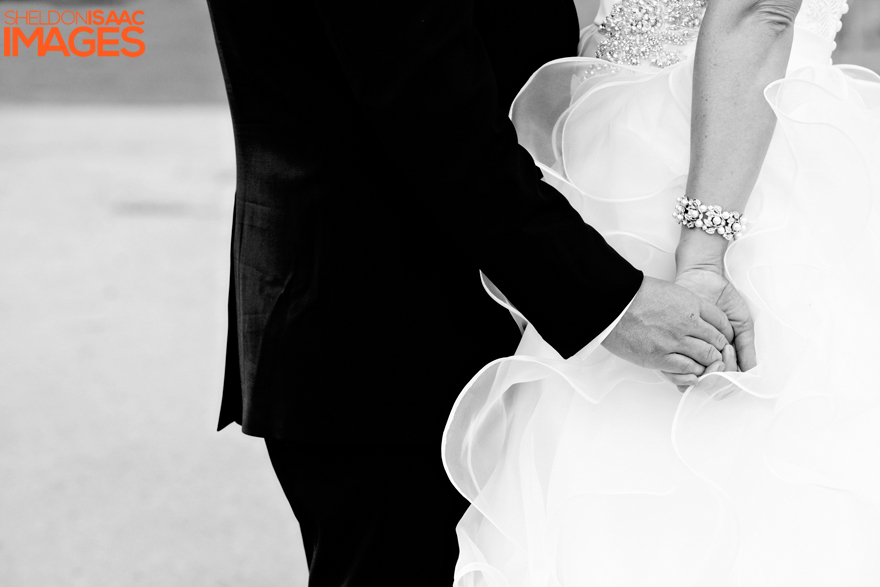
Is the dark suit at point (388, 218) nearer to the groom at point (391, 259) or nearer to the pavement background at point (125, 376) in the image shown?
the groom at point (391, 259)

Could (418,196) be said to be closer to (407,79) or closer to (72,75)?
(407,79)

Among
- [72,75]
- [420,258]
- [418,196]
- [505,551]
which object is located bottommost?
[72,75]

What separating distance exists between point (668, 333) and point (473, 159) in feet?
0.99

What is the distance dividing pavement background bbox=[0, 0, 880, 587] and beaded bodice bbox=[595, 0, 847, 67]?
1.79 feet

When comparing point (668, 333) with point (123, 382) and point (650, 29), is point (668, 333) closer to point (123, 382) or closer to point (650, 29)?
point (650, 29)

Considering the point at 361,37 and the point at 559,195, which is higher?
the point at 361,37

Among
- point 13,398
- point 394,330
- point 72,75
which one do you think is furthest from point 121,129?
point 394,330

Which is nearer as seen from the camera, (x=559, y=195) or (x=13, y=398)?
(x=559, y=195)

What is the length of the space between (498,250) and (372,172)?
215 millimetres

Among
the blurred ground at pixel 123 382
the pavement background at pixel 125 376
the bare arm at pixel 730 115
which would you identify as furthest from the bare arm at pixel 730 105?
the blurred ground at pixel 123 382

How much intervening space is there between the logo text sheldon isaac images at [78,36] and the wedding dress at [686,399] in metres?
13.0

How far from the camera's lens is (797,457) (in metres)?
1.08

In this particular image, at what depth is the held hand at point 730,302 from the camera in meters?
1.13

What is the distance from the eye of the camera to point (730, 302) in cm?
115
